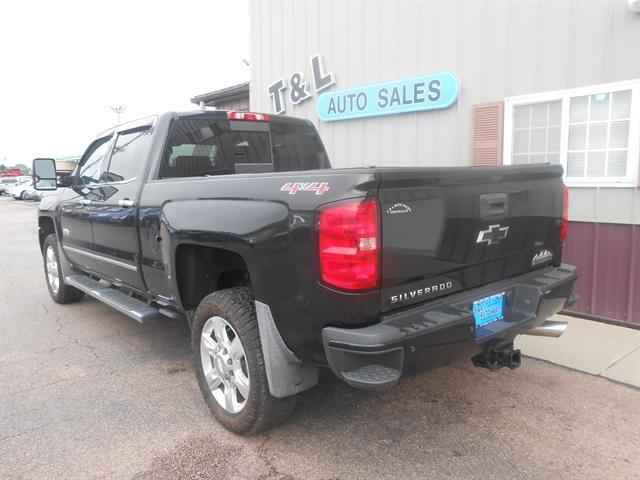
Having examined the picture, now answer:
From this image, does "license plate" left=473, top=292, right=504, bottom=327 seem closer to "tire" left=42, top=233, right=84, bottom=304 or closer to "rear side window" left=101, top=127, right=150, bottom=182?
"rear side window" left=101, top=127, right=150, bottom=182

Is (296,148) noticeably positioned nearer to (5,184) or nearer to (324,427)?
(324,427)

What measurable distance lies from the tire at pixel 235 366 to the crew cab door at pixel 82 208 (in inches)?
84.9

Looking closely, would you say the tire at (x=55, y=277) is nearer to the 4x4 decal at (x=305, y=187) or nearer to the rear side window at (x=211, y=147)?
the rear side window at (x=211, y=147)

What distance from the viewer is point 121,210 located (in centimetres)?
397

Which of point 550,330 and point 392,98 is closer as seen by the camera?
point 550,330

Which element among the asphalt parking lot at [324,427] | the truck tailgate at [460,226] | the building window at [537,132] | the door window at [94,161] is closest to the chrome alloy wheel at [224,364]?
the asphalt parking lot at [324,427]

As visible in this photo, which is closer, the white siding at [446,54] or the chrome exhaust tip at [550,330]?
the chrome exhaust tip at [550,330]

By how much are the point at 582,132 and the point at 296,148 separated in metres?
2.92

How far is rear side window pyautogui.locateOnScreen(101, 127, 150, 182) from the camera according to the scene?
13.1 ft

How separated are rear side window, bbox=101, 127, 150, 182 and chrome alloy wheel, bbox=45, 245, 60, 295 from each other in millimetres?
1987

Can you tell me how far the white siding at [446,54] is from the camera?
4.79m

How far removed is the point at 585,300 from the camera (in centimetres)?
516

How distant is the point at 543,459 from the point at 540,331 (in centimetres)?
78

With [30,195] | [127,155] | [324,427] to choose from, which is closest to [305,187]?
[324,427]
